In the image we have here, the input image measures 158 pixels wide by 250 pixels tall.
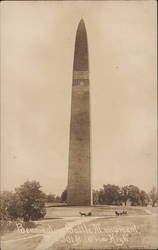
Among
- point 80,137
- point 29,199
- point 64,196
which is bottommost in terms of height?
point 64,196

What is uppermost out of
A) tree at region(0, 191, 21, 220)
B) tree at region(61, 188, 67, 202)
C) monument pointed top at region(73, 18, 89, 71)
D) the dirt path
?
monument pointed top at region(73, 18, 89, 71)

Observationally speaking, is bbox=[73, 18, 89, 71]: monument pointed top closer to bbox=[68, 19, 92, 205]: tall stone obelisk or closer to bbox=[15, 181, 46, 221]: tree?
bbox=[68, 19, 92, 205]: tall stone obelisk

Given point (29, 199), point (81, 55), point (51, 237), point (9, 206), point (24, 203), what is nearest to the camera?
point (51, 237)

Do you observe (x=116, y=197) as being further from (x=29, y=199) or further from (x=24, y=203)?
(x=24, y=203)

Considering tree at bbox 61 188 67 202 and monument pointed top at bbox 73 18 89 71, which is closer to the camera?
monument pointed top at bbox 73 18 89 71

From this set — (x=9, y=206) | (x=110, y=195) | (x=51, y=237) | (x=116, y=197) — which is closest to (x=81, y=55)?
(x=110, y=195)

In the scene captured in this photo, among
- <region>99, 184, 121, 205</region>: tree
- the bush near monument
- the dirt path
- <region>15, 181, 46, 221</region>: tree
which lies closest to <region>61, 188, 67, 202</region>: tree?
<region>99, 184, 121, 205</region>: tree

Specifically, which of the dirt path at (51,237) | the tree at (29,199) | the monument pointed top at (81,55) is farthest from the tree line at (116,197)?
the dirt path at (51,237)
